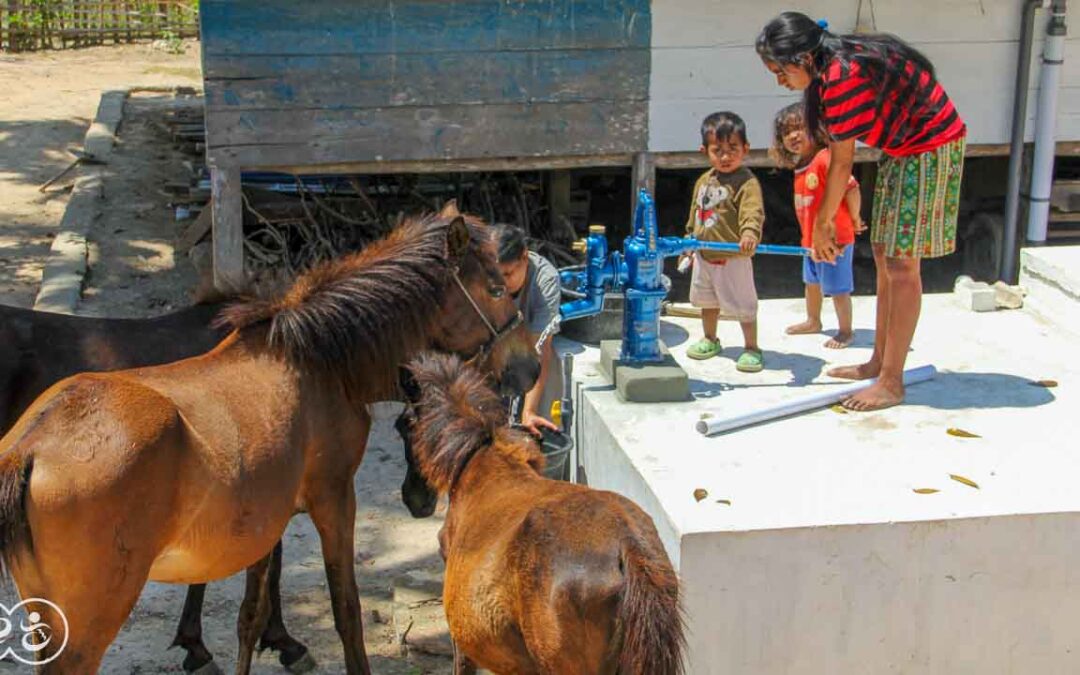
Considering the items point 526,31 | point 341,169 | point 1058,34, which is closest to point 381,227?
point 341,169

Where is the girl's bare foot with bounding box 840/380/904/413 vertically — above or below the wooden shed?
below

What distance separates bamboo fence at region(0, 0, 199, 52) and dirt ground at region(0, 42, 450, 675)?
0.43 meters

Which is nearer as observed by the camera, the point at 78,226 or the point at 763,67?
the point at 763,67

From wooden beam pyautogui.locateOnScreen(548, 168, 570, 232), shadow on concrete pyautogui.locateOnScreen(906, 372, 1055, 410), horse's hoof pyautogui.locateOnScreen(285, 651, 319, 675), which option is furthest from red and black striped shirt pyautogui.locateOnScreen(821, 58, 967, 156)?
wooden beam pyautogui.locateOnScreen(548, 168, 570, 232)

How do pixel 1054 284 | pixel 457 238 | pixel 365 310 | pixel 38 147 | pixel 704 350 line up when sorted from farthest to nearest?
1. pixel 38 147
2. pixel 1054 284
3. pixel 704 350
4. pixel 457 238
5. pixel 365 310

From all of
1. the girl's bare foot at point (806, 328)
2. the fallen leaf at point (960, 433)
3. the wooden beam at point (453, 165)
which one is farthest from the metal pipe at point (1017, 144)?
the fallen leaf at point (960, 433)

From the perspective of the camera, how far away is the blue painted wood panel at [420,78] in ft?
25.8

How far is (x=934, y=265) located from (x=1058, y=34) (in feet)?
8.23

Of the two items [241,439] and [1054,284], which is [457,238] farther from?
[1054,284]

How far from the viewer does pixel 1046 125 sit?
8.79 metres

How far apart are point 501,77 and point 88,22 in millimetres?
14847

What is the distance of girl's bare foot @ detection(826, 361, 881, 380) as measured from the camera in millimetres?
5602

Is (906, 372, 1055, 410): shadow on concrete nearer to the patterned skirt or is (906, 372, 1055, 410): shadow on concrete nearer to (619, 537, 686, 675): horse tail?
the patterned skirt

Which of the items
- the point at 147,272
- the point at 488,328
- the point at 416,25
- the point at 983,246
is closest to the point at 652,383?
the point at 488,328
